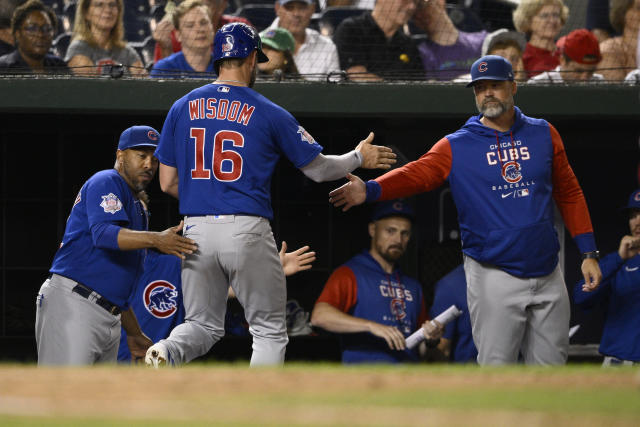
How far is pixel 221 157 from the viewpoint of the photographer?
168 inches

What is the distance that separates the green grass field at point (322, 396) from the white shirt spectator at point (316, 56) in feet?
11.9

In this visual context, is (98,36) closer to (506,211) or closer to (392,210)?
(392,210)

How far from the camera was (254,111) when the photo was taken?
14.1 ft

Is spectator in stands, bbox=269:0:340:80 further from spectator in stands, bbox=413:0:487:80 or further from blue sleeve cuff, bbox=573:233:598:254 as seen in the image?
blue sleeve cuff, bbox=573:233:598:254

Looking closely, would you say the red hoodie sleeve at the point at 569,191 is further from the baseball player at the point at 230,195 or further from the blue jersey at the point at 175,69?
the blue jersey at the point at 175,69

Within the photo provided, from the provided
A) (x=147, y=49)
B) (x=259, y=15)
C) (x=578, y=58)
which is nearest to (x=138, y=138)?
(x=147, y=49)

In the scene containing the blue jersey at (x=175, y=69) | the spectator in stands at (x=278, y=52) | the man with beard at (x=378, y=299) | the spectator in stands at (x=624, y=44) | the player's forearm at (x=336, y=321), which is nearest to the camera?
the player's forearm at (x=336, y=321)

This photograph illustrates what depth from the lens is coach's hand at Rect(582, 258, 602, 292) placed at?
4.74 meters

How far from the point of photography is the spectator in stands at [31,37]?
6.41 metres

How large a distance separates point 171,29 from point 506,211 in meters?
3.35

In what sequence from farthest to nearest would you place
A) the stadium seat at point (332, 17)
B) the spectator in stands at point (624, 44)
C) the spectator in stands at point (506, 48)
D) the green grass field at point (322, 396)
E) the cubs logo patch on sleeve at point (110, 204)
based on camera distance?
the stadium seat at point (332, 17), the spectator in stands at point (624, 44), the spectator in stands at point (506, 48), the cubs logo patch on sleeve at point (110, 204), the green grass field at point (322, 396)

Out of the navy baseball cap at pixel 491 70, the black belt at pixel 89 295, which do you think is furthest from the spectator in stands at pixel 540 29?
the black belt at pixel 89 295

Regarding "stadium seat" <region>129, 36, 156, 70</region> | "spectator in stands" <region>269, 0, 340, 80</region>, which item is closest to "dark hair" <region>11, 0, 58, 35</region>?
"stadium seat" <region>129, 36, 156, 70</region>

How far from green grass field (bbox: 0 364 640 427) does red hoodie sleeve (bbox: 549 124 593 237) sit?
143 cm
